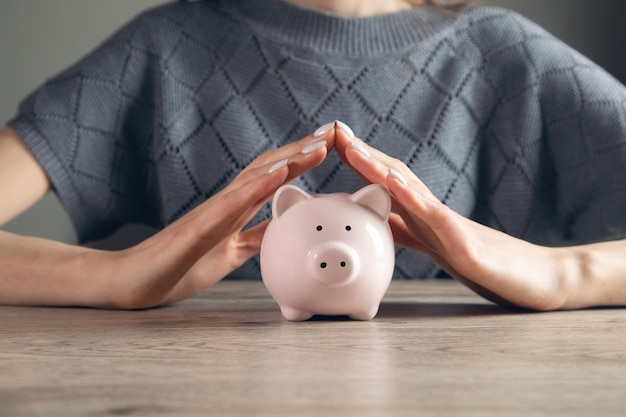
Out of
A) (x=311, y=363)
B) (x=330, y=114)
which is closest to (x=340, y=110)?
(x=330, y=114)

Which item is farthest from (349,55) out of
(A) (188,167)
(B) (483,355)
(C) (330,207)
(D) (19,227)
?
(D) (19,227)

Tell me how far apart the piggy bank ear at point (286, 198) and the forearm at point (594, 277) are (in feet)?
1.15

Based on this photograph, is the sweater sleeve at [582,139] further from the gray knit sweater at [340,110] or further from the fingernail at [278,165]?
the fingernail at [278,165]

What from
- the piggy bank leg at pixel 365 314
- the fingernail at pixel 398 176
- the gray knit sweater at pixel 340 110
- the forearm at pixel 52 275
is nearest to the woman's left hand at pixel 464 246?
the fingernail at pixel 398 176

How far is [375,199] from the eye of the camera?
0.86 metres

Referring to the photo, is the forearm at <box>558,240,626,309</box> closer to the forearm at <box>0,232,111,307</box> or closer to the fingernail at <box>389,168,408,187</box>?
the fingernail at <box>389,168,408,187</box>

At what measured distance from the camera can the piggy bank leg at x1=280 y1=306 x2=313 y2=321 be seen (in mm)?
865

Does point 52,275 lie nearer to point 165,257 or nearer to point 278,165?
point 165,257

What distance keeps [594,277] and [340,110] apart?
60cm

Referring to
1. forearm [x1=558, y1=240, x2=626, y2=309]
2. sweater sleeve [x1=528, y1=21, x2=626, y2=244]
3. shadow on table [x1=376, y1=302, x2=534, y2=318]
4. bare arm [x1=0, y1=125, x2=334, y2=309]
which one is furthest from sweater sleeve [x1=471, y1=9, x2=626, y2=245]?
bare arm [x1=0, y1=125, x2=334, y2=309]

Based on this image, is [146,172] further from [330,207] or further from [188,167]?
[330,207]

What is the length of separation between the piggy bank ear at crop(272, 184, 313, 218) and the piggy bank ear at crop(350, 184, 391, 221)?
0.05 metres

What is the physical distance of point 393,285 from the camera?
1345mm

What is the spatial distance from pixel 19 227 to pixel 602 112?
159 cm
